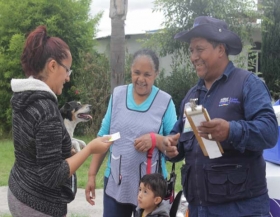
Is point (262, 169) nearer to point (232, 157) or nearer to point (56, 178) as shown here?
point (232, 157)

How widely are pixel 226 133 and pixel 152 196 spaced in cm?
124

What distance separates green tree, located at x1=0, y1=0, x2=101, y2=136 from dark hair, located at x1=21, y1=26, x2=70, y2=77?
9666 mm

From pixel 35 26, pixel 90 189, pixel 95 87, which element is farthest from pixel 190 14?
pixel 90 189

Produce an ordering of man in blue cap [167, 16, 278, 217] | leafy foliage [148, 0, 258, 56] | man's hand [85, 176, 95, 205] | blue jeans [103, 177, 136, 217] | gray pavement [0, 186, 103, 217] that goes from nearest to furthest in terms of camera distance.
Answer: man in blue cap [167, 16, 278, 217]
blue jeans [103, 177, 136, 217]
man's hand [85, 176, 95, 205]
gray pavement [0, 186, 103, 217]
leafy foliage [148, 0, 258, 56]

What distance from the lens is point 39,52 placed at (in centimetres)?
264

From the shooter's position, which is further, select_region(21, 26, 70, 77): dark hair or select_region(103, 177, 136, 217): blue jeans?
select_region(103, 177, 136, 217): blue jeans

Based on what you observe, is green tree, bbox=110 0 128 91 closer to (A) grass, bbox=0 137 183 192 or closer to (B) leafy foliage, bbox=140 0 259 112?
(A) grass, bbox=0 137 183 192

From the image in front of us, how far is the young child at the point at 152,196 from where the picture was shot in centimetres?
335

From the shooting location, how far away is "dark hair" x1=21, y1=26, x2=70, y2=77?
2648 millimetres

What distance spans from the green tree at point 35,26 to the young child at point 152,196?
9126 mm

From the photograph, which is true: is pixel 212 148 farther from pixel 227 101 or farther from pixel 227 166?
pixel 227 101

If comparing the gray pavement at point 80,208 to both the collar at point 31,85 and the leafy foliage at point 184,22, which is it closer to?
the collar at point 31,85


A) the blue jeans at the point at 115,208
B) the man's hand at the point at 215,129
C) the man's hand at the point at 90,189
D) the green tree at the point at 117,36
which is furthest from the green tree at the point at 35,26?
the man's hand at the point at 215,129

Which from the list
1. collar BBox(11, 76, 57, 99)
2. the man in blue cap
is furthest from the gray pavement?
collar BBox(11, 76, 57, 99)
